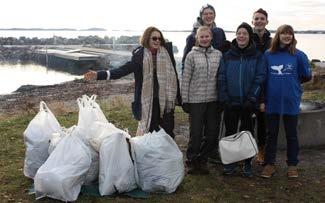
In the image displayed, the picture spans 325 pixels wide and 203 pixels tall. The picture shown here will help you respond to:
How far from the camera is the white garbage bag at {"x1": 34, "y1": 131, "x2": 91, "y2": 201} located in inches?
162

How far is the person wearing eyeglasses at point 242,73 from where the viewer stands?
476cm

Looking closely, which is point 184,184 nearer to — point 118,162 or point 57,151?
point 118,162

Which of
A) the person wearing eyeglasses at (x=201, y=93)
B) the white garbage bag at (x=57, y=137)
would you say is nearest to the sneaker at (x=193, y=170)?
the person wearing eyeglasses at (x=201, y=93)

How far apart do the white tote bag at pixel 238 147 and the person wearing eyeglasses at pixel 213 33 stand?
3.38 feet

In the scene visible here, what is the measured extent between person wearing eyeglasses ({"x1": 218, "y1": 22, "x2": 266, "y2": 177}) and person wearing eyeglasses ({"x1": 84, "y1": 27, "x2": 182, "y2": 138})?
554 mm

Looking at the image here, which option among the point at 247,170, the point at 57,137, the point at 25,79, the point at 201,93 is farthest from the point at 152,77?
the point at 25,79

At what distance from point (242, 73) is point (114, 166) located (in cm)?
166

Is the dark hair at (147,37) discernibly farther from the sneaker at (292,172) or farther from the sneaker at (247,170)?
the sneaker at (292,172)

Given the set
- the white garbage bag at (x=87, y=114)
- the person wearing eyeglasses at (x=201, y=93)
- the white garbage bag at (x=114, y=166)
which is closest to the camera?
the white garbage bag at (x=114, y=166)

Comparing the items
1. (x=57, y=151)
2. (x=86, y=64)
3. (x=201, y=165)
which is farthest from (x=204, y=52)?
(x=86, y=64)

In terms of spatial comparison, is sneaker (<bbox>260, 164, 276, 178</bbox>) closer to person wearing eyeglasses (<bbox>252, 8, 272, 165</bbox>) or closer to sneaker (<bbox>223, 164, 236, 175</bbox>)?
sneaker (<bbox>223, 164, 236, 175</bbox>)

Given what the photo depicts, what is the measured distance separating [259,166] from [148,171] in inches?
64.7

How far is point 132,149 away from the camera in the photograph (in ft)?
14.8

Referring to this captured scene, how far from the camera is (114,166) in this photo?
434 cm
